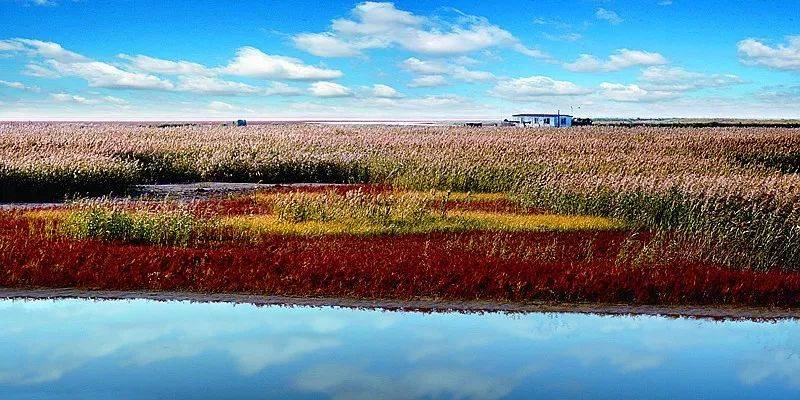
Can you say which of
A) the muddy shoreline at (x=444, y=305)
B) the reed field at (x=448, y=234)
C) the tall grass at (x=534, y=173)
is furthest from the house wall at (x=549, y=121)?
the muddy shoreline at (x=444, y=305)

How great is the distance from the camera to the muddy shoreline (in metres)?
10.6

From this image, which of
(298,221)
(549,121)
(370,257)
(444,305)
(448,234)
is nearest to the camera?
(444,305)

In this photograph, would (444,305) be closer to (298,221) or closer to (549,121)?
(298,221)

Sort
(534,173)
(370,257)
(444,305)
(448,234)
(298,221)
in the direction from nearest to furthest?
(444,305) < (370,257) < (448,234) < (298,221) < (534,173)

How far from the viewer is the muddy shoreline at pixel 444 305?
10.6 metres

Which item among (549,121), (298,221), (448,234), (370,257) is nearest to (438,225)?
(448,234)

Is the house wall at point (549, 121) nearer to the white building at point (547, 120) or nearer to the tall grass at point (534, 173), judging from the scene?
the white building at point (547, 120)

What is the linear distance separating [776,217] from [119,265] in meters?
11.0

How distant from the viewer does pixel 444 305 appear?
10891 millimetres

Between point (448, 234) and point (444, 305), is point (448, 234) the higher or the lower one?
the lower one

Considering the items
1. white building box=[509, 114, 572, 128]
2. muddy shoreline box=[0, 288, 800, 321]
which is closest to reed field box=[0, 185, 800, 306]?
muddy shoreline box=[0, 288, 800, 321]

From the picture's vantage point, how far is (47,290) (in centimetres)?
1170

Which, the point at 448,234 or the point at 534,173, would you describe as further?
the point at 534,173

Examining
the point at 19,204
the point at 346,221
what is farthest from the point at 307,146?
the point at 346,221
